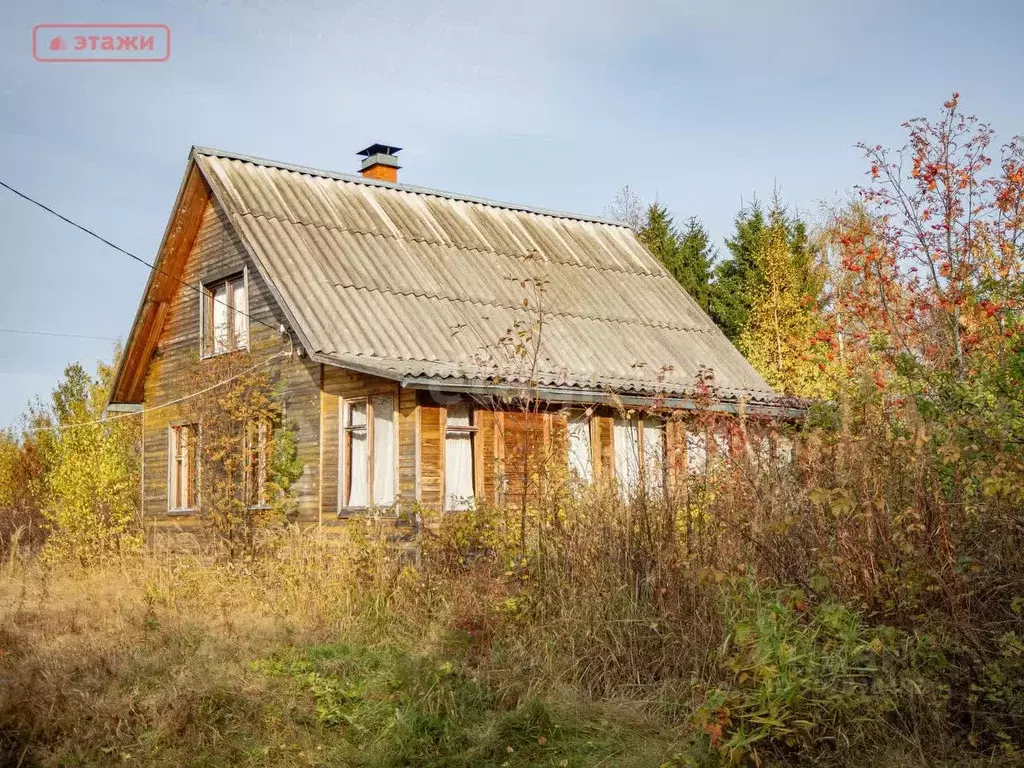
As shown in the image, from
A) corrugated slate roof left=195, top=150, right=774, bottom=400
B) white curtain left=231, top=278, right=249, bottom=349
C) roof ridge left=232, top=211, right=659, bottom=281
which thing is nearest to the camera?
corrugated slate roof left=195, top=150, right=774, bottom=400

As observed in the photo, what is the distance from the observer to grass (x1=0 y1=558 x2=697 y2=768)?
668cm

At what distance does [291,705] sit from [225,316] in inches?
462

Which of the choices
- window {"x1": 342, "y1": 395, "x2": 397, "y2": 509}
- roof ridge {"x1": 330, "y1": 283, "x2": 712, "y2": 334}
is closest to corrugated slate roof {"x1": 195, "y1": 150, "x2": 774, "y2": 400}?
roof ridge {"x1": 330, "y1": 283, "x2": 712, "y2": 334}

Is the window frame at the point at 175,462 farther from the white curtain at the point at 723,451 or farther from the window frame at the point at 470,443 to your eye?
the white curtain at the point at 723,451

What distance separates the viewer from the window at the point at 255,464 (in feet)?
51.2

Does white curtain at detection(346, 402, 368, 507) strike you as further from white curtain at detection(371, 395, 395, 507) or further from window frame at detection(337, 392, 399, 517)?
white curtain at detection(371, 395, 395, 507)

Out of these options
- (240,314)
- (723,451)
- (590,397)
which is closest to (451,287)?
(240,314)

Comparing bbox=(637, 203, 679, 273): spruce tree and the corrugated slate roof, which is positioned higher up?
bbox=(637, 203, 679, 273): spruce tree

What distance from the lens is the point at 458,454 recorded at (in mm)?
14508

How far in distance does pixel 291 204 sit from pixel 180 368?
361 cm

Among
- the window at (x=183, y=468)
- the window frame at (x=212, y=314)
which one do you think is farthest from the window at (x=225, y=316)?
the window at (x=183, y=468)

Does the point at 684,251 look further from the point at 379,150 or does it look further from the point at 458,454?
the point at 458,454

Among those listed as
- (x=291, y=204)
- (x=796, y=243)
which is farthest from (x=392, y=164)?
(x=796, y=243)

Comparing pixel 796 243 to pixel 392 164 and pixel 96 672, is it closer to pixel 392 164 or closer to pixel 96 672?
pixel 392 164
